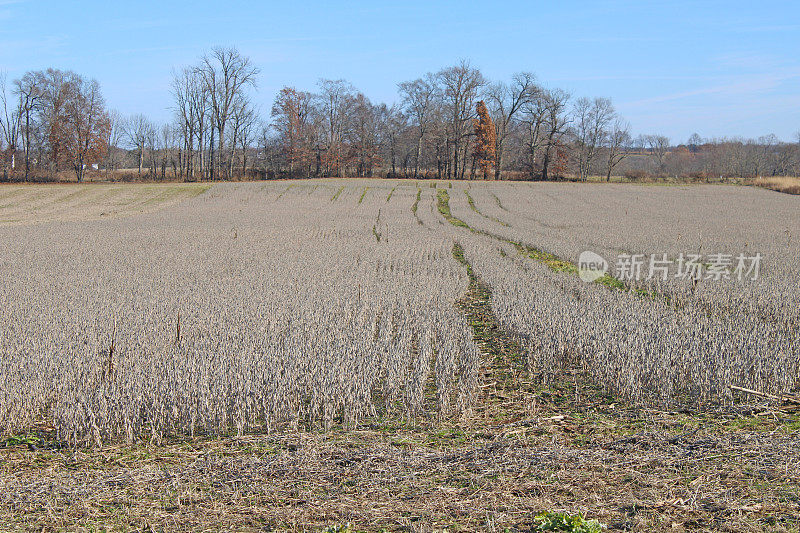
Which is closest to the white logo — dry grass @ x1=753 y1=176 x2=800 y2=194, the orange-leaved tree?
dry grass @ x1=753 y1=176 x2=800 y2=194

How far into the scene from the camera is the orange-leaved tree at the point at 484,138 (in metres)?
66.4

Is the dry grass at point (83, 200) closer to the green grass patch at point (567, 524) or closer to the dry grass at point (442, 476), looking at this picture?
the dry grass at point (442, 476)

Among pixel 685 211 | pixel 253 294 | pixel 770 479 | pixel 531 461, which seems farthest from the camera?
pixel 685 211

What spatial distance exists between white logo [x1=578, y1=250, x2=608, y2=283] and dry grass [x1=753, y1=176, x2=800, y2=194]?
43056 mm

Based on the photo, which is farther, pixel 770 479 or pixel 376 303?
pixel 376 303

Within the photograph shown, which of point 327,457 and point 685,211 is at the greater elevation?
point 685,211

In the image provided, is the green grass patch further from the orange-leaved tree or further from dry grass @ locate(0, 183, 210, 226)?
the orange-leaved tree

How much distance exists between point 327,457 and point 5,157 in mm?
67128

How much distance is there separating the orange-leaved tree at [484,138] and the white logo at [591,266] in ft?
167

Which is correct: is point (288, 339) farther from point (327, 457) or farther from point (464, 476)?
point (464, 476)

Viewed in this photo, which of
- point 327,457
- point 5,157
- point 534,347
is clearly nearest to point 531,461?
point 327,457

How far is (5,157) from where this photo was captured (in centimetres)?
5866

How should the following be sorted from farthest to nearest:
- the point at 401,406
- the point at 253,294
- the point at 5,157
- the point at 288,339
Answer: the point at 5,157
the point at 253,294
the point at 288,339
the point at 401,406

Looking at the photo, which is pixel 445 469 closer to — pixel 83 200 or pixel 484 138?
pixel 83 200
